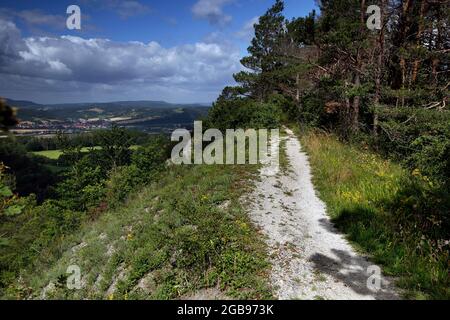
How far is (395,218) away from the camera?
26.4 ft

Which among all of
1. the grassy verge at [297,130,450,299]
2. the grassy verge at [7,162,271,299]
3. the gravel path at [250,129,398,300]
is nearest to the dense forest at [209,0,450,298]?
the grassy verge at [297,130,450,299]

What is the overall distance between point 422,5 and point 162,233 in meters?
18.5

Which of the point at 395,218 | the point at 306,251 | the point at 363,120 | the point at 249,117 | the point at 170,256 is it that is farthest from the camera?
the point at 249,117

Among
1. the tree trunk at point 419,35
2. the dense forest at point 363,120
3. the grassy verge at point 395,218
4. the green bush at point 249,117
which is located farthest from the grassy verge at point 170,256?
the green bush at point 249,117

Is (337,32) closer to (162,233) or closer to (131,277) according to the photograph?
(162,233)

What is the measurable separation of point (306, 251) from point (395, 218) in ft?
9.60

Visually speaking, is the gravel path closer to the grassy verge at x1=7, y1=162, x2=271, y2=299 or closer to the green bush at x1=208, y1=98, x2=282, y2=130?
the grassy verge at x1=7, y1=162, x2=271, y2=299

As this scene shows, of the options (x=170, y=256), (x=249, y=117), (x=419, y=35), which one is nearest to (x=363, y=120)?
(x=419, y=35)

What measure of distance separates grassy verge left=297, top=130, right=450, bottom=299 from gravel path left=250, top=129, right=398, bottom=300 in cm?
42

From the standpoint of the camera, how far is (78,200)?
3819 cm

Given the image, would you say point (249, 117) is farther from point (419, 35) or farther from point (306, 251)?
point (306, 251)

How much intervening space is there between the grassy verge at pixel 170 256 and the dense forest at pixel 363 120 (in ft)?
0.83

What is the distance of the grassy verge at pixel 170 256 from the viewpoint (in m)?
6.20

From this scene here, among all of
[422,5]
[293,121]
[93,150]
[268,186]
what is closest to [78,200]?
[93,150]
